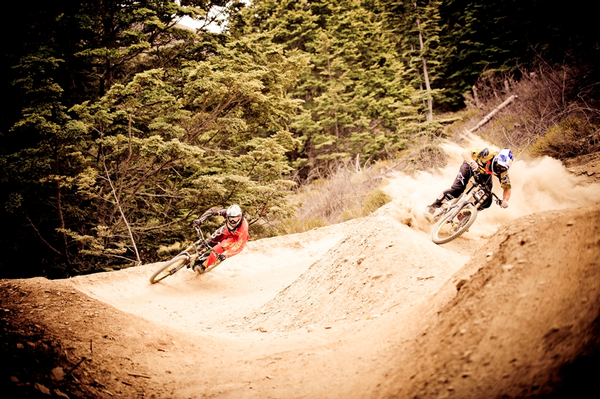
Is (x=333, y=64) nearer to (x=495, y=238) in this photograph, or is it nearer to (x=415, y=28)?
(x=415, y=28)

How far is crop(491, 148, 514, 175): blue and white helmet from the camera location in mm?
7039

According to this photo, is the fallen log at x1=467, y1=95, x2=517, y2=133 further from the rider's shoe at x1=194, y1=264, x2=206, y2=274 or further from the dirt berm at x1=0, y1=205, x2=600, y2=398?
the rider's shoe at x1=194, y1=264, x2=206, y2=274

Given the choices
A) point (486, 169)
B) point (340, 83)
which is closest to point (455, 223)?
point (486, 169)

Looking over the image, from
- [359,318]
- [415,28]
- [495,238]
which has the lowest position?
[359,318]

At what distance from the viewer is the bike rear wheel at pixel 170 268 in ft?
27.8

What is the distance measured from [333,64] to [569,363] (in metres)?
23.5

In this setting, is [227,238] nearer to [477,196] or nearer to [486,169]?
[477,196]

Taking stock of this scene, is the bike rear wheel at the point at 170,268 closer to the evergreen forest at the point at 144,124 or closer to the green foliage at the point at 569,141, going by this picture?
the evergreen forest at the point at 144,124

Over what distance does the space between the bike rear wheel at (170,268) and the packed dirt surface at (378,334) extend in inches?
105

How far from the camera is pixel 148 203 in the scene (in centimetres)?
1070

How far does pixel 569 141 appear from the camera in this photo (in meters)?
10.9

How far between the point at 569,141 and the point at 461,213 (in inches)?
265

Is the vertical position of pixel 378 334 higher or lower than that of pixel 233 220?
higher

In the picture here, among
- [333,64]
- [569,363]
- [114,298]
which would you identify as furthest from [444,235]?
[333,64]
